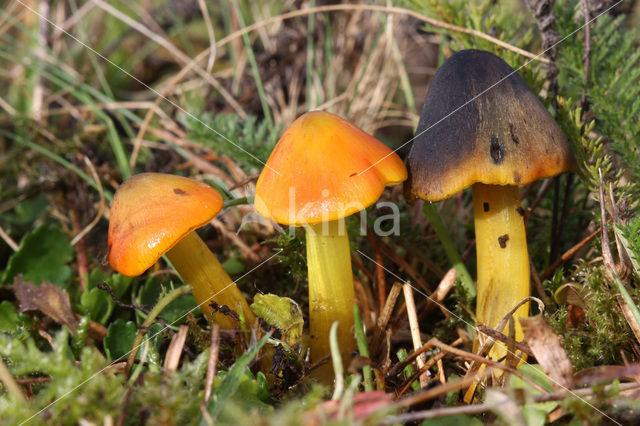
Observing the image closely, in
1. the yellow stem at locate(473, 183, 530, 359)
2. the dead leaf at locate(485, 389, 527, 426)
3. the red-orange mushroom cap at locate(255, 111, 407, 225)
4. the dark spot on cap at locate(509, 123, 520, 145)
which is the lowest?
the dead leaf at locate(485, 389, 527, 426)

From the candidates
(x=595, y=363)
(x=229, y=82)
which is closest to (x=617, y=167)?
(x=595, y=363)

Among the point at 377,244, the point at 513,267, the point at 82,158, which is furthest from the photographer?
the point at 82,158

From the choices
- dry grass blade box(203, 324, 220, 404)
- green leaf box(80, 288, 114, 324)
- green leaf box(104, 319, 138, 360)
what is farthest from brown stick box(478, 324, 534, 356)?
green leaf box(80, 288, 114, 324)

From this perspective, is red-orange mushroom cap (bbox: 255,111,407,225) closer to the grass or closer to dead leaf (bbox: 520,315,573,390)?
the grass

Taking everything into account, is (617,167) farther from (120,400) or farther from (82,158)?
(82,158)

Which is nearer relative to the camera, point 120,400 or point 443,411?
point 443,411

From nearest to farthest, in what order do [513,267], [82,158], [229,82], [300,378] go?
[300,378], [513,267], [82,158], [229,82]

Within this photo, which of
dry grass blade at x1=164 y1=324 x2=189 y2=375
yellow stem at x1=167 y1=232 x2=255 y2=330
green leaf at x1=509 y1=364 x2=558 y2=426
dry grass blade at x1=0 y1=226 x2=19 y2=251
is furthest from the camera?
dry grass blade at x1=0 y1=226 x2=19 y2=251

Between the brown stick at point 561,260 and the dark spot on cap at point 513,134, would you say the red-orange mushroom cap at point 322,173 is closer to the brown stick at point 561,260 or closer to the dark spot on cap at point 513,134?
the dark spot on cap at point 513,134
